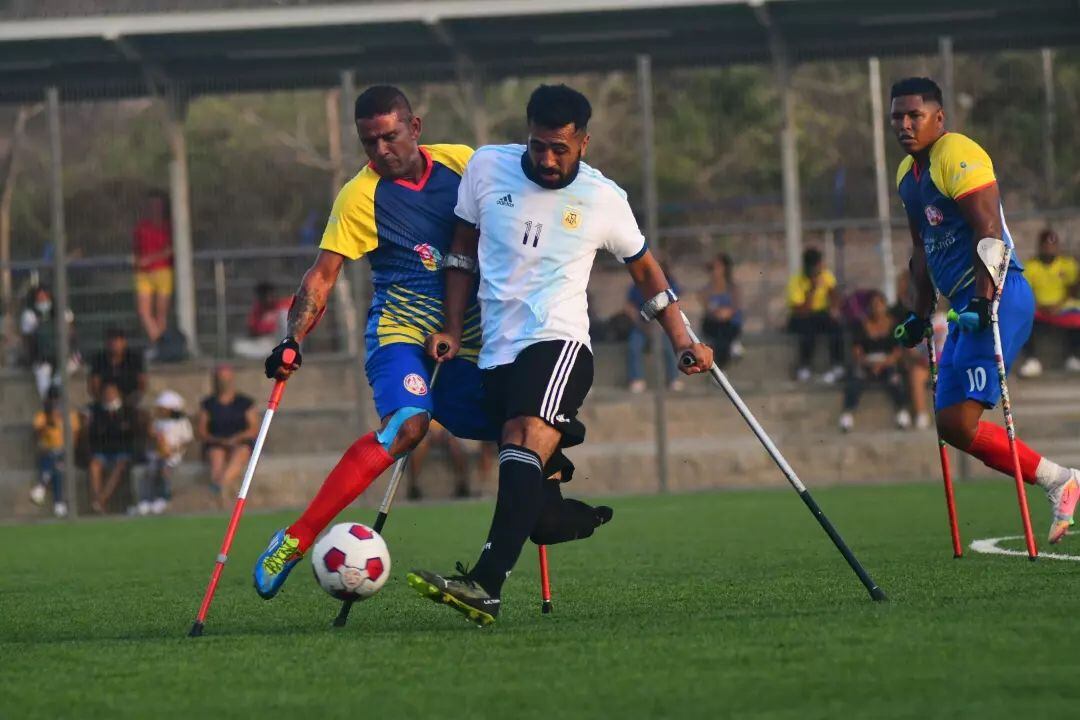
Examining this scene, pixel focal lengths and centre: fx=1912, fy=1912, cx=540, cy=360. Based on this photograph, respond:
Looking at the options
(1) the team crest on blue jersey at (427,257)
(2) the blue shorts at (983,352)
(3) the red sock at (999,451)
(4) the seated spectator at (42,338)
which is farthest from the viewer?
(4) the seated spectator at (42,338)

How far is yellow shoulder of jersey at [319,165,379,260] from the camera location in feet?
25.6

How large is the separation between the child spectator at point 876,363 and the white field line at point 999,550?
761cm

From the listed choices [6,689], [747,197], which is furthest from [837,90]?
[6,689]

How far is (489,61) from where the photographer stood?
888 inches

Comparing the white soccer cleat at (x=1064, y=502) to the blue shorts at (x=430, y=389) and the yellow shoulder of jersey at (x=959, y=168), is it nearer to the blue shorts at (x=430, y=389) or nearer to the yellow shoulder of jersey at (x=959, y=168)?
the yellow shoulder of jersey at (x=959, y=168)

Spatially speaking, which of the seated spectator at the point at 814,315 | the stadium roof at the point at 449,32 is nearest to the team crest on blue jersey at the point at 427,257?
the seated spectator at the point at 814,315

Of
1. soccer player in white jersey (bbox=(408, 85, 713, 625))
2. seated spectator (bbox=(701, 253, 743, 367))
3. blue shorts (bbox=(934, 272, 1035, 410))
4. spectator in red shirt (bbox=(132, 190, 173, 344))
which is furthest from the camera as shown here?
spectator in red shirt (bbox=(132, 190, 173, 344))

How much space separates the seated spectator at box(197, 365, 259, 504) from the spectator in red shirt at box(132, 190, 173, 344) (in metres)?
1.10

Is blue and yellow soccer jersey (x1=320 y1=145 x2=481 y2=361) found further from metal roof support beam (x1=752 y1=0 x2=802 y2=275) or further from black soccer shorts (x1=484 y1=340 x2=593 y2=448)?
metal roof support beam (x1=752 y1=0 x2=802 y2=275)

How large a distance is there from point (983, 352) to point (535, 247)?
297 cm

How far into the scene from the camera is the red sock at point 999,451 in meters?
9.55

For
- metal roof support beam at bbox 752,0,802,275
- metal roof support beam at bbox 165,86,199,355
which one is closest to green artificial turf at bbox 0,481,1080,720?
metal roof support beam at bbox 165,86,199,355

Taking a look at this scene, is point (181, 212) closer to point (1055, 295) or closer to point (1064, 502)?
point (1055, 295)

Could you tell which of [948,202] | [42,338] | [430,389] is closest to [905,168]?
[948,202]
